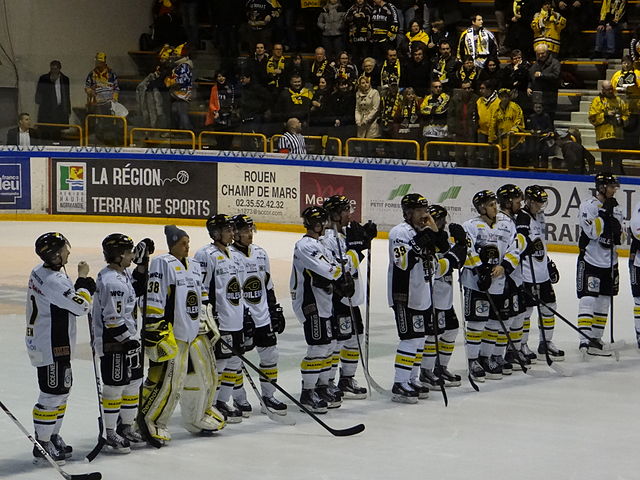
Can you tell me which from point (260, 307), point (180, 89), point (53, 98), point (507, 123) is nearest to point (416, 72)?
point (507, 123)

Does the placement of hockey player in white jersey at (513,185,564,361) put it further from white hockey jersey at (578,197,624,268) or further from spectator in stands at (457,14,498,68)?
spectator in stands at (457,14,498,68)

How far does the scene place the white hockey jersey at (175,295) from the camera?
26.7ft

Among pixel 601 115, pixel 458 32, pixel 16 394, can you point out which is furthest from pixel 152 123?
pixel 16 394

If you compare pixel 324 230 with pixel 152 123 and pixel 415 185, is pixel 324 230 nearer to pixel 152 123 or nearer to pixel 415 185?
pixel 415 185

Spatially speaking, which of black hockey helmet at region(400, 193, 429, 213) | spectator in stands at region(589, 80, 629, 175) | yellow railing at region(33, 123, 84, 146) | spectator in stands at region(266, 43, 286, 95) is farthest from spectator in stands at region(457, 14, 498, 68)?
black hockey helmet at region(400, 193, 429, 213)

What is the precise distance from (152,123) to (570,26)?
280 inches

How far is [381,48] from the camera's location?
68.1ft

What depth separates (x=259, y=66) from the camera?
20344mm

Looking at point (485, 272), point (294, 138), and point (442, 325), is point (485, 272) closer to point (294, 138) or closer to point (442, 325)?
point (442, 325)

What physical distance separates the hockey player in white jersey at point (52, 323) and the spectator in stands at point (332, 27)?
14264 mm

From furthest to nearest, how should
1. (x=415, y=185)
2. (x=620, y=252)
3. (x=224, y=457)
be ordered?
1. (x=415, y=185)
2. (x=620, y=252)
3. (x=224, y=457)

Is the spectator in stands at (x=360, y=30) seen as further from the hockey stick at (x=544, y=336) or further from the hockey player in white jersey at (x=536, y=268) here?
the hockey stick at (x=544, y=336)

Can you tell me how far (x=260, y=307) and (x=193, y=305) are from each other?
0.86m

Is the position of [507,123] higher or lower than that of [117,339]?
higher
